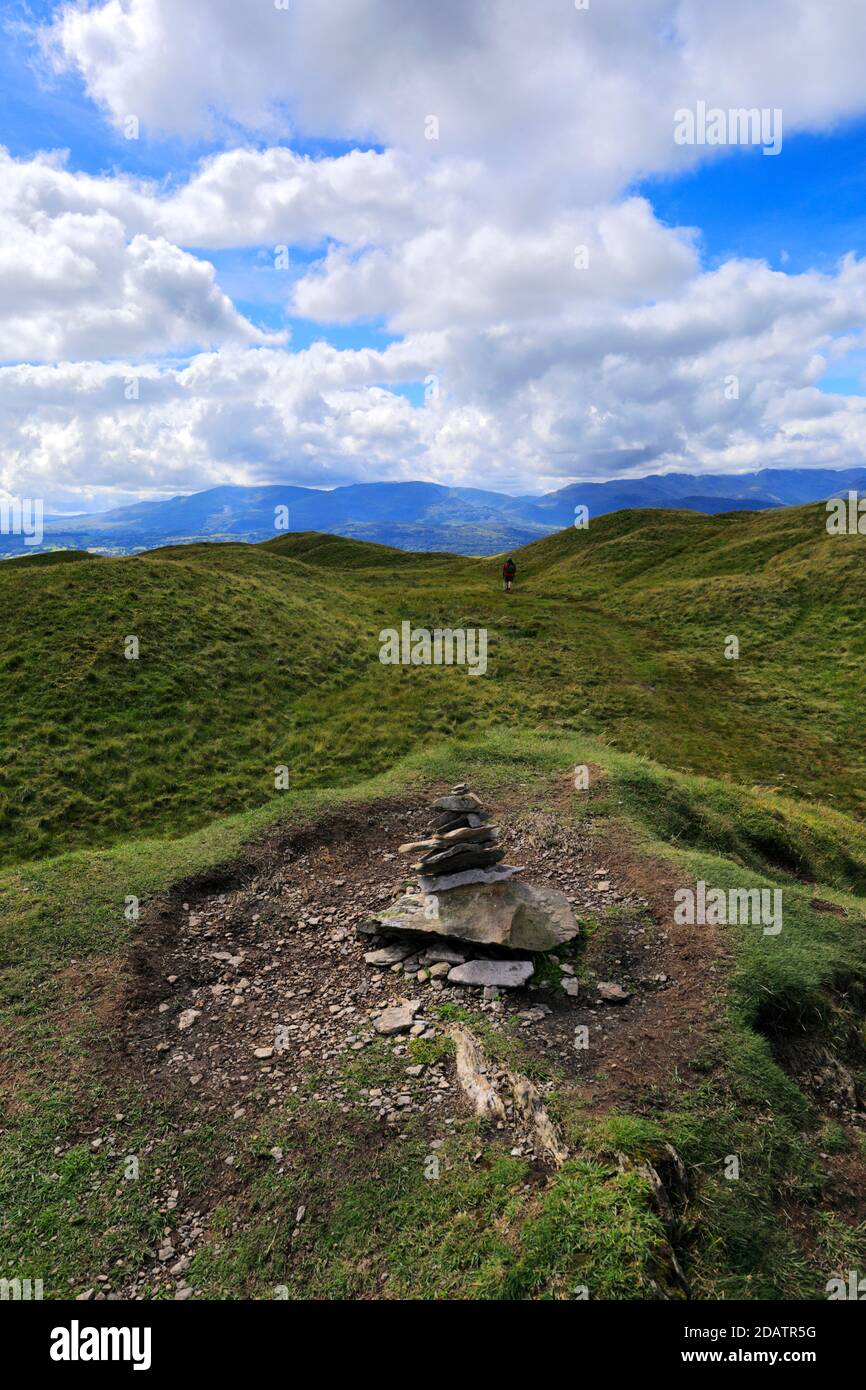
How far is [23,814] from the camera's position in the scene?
18797mm

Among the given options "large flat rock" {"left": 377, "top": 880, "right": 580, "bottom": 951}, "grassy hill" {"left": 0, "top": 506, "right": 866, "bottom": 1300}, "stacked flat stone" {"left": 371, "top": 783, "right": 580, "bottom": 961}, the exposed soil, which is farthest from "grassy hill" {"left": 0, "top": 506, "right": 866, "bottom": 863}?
"large flat rock" {"left": 377, "top": 880, "right": 580, "bottom": 951}

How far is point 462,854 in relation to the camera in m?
13.3

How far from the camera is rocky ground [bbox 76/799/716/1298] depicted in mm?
9328

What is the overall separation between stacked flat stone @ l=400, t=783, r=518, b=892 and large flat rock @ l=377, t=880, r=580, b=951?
22 cm

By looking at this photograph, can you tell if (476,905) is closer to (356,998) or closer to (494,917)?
(494,917)

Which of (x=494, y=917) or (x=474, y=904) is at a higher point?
(x=474, y=904)

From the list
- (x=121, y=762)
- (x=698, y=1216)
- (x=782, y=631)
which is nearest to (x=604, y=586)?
(x=782, y=631)

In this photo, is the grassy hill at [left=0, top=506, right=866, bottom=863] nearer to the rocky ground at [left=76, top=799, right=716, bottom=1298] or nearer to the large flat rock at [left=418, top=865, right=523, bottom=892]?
the rocky ground at [left=76, top=799, right=716, bottom=1298]

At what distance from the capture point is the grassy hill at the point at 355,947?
738cm

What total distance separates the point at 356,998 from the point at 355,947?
1597mm

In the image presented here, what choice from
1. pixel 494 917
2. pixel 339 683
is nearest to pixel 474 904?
pixel 494 917

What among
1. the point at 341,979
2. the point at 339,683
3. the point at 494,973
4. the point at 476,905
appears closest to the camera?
the point at 494,973

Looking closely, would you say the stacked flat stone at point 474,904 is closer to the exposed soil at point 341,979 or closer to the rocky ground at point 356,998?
the rocky ground at point 356,998
